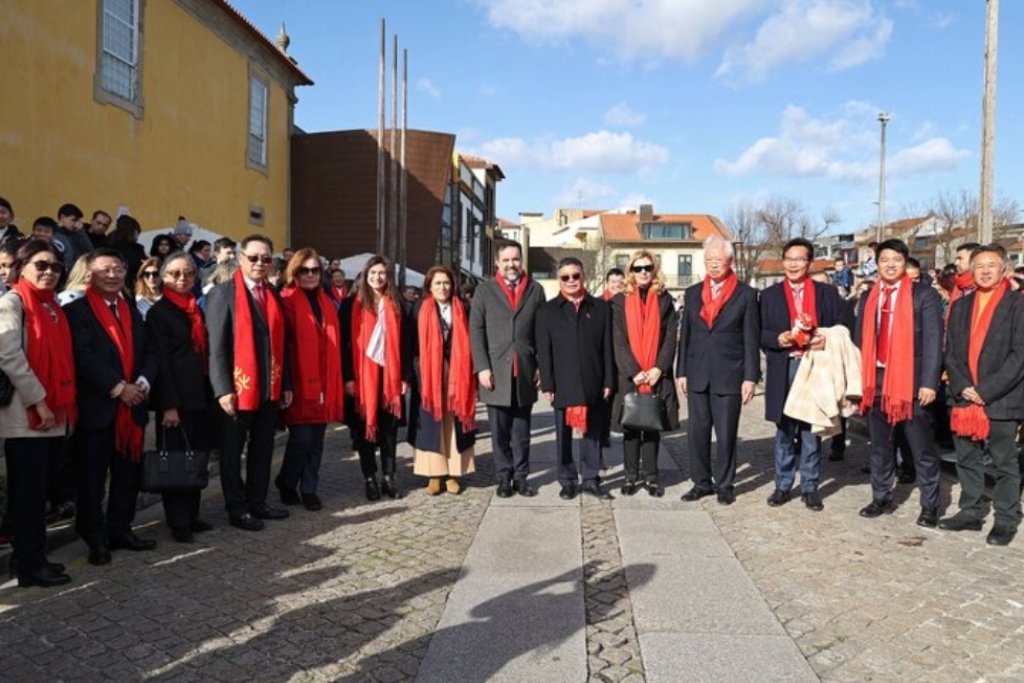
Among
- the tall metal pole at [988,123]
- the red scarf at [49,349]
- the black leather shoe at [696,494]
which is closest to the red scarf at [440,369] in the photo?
the black leather shoe at [696,494]

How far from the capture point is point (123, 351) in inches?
181

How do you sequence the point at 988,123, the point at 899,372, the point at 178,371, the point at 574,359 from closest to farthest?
the point at 178,371, the point at 899,372, the point at 574,359, the point at 988,123

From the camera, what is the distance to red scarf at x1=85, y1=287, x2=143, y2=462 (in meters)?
4.54

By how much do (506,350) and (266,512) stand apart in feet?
6.91

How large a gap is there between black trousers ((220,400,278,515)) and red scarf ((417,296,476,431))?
4.03 ft

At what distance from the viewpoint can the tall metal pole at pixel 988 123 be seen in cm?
1231

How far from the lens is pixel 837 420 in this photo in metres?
5.70

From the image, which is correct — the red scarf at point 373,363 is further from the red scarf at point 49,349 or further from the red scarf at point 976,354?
the red scarf at point 976,354

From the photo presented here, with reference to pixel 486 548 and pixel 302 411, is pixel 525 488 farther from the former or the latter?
pixel 302 411

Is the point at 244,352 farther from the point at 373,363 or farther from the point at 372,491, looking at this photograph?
the point at 372,491

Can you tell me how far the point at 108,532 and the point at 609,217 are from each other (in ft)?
221

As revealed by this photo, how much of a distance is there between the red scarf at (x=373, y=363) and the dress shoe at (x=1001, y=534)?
13.8 ft

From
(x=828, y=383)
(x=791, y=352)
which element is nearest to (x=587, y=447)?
(x=791, y=352)

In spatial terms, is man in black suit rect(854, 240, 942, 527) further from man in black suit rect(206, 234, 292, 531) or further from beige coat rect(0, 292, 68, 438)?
beige coat rect(0, 292, 68, 438)
